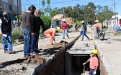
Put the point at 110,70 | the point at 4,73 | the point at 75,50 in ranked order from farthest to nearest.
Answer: the point at 75,50 → the point at 110,70 → the point at 4,73

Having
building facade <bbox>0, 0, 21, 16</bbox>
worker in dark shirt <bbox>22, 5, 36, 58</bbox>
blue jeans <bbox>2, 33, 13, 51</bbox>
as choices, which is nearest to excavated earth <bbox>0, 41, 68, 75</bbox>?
worker in dark shirt <bbox>22, 5, 36, 58</bbox>

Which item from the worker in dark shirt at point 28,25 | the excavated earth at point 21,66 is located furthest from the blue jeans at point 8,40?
the excavated earth at point 21,66

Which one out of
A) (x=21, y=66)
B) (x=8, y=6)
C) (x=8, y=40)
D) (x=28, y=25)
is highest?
(x=8, y=6)

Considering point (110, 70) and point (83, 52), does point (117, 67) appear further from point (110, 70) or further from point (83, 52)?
point (83, 52)

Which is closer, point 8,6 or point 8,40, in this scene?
point 8,40

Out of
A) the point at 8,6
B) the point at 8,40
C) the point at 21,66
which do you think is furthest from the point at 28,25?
the point at 8,6

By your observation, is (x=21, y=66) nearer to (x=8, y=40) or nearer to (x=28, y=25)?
(x=28, y=25)

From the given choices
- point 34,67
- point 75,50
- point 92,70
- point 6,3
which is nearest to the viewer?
point 34,67

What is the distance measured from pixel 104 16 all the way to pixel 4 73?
292ft

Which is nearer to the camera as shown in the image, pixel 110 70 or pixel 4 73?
pixel 4 73

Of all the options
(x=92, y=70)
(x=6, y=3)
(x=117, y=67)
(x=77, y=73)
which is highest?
(x=6, y=3)

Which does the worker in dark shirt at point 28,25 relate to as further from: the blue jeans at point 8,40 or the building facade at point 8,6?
Answer: the building facade at point 8,6

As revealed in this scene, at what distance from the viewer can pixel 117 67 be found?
8938mm

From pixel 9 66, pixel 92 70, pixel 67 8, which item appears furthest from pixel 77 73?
pixel 67 8
